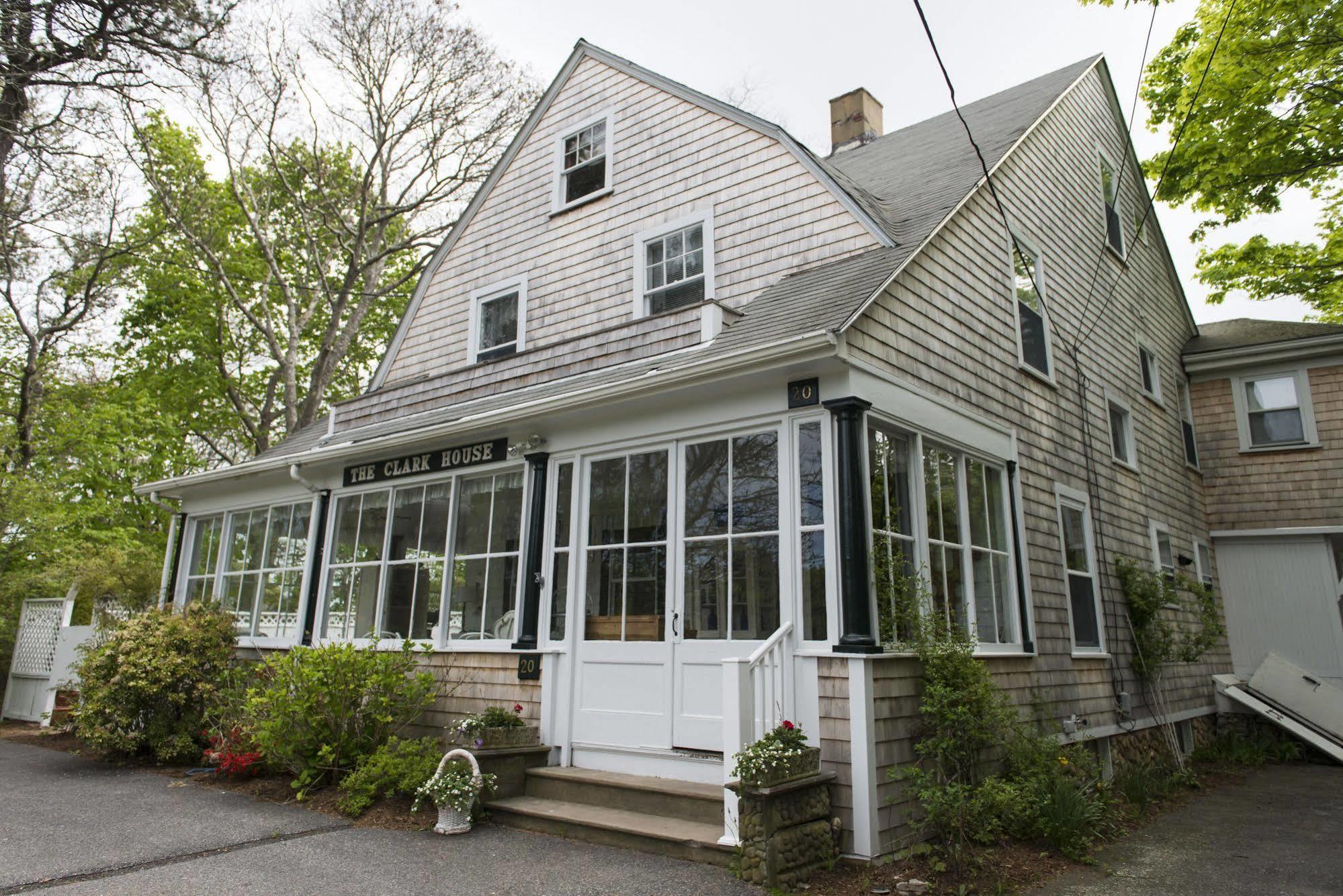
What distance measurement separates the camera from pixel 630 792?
5.68 m

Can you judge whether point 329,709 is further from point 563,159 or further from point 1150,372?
point 1150,372

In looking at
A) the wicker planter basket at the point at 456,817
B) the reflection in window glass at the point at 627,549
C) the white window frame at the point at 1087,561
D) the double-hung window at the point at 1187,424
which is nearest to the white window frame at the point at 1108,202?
the double-hung window at the point at 1187,424

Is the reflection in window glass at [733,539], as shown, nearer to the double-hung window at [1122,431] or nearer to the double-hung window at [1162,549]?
the double-hung window at [1122,431]

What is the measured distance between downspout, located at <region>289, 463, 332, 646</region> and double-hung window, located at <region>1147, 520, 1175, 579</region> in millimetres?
9898

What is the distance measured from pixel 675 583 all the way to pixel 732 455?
106 cm

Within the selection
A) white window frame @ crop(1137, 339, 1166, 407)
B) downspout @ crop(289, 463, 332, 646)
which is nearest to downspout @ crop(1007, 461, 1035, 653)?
white window frame @ crop(1137, 339, 1166, 407)

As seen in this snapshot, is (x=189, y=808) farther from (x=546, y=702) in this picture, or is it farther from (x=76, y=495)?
(x=76, y=495)

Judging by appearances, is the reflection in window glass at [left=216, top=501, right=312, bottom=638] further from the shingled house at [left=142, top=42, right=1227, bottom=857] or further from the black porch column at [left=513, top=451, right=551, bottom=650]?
the black porch column at [left=513, top=451, right=551, bottom=650]

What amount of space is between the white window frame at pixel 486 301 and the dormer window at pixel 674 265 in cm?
178

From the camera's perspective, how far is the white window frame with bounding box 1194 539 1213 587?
11539mm

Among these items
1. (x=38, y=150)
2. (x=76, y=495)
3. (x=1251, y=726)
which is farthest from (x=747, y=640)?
(x=76, y=495)

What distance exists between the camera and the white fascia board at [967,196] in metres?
5.75

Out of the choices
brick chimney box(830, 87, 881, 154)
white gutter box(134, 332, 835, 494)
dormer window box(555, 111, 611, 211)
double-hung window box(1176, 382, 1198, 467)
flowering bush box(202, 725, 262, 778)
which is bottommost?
flowering bush box(202, 725, 262, 778)

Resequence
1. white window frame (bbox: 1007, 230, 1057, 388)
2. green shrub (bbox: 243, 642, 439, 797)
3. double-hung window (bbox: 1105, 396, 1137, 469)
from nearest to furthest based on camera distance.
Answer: green shrub (bbox: 243, 642, 439, 797), white window frame (bbox: 1007, 230, 1057, 388), double-hung window (bbox: 1105, 396, 1137, 469)
